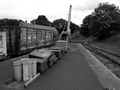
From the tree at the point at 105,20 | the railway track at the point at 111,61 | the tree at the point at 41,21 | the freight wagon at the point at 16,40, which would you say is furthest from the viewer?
the tree at the point at 41,21

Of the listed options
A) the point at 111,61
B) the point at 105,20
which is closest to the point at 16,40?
the point at 111,61

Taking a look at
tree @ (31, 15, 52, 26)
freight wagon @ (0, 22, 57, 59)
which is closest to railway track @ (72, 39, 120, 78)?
freight wagon @ (0, 22, 57, 59)

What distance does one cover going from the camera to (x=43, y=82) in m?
5.04

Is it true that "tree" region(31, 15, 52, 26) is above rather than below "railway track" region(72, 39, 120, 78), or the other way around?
above

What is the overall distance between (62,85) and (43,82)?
2.99 feet

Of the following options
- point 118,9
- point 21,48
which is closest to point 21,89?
point 21,48

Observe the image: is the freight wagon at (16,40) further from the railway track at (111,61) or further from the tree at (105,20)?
the tree at (105,20)

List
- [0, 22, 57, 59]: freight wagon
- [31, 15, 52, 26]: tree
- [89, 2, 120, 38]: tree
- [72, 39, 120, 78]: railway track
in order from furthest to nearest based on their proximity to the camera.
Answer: [31, 15, 52, 26]: tree < [89, 2, 120, 38]: tree < [0, 22, 57, 59]: freight wagon < [72, 39, 120, 78]: railway track

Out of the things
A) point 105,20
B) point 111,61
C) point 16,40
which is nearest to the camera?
point 16,40

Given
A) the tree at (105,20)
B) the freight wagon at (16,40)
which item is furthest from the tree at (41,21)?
the freight wagon at (16,40)

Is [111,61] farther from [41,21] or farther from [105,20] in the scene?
[41,21]

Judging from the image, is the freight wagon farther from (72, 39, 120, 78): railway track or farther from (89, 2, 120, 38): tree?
(89, 2, 120, 38): tree

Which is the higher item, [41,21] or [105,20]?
[41,21]

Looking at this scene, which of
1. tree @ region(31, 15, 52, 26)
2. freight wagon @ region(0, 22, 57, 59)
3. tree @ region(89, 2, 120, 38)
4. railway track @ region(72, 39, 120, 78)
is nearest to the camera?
railway track @ region(72, 39, 120, 78)
